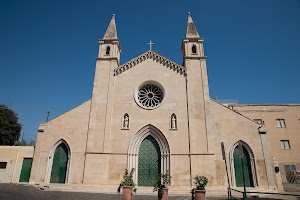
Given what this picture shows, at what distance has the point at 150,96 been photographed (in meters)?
20.9

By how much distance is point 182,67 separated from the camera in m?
21.1

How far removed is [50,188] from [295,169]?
97.5ft

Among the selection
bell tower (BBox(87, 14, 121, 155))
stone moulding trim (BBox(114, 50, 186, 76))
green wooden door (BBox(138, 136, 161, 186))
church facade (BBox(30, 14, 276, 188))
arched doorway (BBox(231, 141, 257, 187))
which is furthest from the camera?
stone moulding trim (BBox(114, 50, 186, 76))

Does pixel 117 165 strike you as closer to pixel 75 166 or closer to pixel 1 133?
pixel 75 166

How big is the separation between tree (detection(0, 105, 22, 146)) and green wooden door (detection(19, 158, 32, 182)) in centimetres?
1534

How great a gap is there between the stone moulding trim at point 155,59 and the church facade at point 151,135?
105 millimetres

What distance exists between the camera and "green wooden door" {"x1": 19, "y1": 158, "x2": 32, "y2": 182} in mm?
19531

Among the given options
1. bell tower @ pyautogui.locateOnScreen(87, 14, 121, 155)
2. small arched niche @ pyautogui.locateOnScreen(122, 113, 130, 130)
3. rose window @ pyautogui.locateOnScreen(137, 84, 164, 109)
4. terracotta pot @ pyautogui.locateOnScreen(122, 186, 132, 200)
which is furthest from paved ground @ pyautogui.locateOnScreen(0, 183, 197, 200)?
rose window @ pyautogui.locateOnScreen(137, 84, 164, 109)

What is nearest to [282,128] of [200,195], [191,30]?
[191,30]

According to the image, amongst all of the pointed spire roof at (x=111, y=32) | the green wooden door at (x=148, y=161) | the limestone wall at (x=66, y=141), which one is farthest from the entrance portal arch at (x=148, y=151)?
the pointed spire roof at (x=111, y=32)

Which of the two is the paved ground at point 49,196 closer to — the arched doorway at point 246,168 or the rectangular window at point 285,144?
the arched doorway at point 246,168

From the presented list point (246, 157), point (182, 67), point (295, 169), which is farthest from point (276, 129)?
point (182, 67)

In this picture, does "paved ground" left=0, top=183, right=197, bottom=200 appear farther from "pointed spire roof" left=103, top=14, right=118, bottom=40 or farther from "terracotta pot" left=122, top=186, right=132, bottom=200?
"pointed spire roof" left=103, top=14, right=118, bottom=40

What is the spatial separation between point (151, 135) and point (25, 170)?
12788 millimetres
